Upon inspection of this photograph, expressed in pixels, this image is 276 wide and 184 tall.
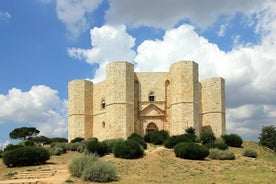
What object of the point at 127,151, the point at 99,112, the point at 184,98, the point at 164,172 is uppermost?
the point at 184,98

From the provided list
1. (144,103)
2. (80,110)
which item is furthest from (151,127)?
(80,110)

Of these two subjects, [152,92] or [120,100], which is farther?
[152,92]

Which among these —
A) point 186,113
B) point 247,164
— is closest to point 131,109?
point 186,113

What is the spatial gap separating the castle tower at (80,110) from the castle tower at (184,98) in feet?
34.3

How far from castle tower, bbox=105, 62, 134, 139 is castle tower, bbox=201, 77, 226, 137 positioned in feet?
29.7

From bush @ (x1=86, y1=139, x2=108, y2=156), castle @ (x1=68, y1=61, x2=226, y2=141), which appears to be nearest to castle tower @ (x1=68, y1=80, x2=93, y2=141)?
castle @ (x1=68, y1=61, x2=226, y2=141)

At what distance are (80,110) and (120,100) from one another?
273 inches

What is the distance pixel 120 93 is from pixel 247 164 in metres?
19.5

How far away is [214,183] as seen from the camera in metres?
17.0

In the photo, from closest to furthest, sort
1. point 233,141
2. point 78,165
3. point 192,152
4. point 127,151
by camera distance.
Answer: point 78,165 → point 127,151 → point 192,152 → point 233,141

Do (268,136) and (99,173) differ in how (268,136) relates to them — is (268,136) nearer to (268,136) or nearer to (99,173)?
(268,136)

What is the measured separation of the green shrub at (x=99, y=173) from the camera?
17172 millimetres

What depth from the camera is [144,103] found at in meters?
43.9

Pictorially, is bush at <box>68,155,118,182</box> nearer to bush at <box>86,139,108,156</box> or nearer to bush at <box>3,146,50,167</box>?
bush at <box>3,146,50,167</box>
